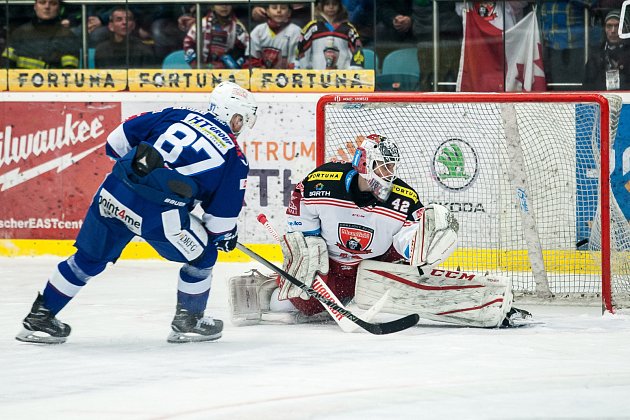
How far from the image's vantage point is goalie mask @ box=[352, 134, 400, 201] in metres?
4.75

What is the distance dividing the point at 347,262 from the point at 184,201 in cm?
103

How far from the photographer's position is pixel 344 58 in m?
7.47

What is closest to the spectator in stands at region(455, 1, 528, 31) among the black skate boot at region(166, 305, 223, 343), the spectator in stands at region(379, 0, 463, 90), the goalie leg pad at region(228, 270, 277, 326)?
the spectator in stands at region(379, 0, 463, 90)

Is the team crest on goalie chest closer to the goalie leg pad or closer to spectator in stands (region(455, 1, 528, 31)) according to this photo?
the goalie leg pad

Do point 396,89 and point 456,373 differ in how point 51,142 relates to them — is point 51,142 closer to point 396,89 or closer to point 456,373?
point 396,89

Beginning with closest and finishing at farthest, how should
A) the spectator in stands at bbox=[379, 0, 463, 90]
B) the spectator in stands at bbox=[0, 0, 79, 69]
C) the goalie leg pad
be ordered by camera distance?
the goalie leg pad, the spectator in stands at bbox=[379, 0, 463, 90], the spectator in stands at bbox=[0, 0, 79, 69]

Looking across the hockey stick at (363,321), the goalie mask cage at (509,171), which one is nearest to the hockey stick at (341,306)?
the hockey stick at (363,321)

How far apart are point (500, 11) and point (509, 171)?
1.48 meters

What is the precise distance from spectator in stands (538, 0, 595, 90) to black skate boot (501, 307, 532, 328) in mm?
2630

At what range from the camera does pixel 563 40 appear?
7.27 metres

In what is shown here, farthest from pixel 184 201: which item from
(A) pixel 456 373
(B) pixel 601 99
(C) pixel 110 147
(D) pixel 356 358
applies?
(B) pixel 601 99

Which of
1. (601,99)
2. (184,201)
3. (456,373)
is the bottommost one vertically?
(456,373)

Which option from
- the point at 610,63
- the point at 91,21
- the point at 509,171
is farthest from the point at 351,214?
the point at 91,21

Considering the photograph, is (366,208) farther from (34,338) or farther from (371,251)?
(34,338)
